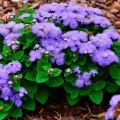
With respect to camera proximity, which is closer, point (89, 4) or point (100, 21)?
point (100, 21)

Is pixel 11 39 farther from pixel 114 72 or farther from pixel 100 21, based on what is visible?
pixel 114 72

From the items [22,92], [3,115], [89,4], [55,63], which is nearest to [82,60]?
[55,63]

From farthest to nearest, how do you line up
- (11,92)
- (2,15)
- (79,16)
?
(2,15)
(79,16)
(11,92)

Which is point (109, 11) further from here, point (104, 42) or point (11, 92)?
point (11, 92)

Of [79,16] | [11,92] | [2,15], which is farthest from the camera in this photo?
[2,15]

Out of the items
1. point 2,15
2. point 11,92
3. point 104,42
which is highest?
point 104,42

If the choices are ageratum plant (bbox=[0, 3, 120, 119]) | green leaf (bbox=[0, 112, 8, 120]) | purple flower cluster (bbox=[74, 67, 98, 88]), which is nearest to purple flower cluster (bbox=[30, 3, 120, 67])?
ageratum plant (bbox=[0, 3, 120, 119])

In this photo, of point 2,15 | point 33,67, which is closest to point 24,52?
point 33,67
